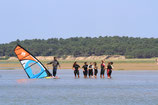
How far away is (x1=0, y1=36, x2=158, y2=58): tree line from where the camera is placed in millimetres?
126700

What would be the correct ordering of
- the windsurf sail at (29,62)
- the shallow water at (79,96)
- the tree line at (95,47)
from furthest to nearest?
the tree line at (95,47), the windsurf sail at (29,62), the shallow water at (79,96)

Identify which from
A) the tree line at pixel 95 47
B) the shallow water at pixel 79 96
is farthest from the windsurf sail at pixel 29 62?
the tree line at pixel 95 47

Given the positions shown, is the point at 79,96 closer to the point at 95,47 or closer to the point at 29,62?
the point at 29,62

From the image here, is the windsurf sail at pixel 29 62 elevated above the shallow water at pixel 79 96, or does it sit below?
above

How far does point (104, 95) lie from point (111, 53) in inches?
4250

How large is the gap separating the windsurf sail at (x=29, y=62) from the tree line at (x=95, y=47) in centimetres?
8636

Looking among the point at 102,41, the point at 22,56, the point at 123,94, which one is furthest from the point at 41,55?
the point at 123,94

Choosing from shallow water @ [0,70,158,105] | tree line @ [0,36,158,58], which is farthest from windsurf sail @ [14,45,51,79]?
tree line @ [0,36,158,58]

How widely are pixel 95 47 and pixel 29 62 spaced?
346 feet

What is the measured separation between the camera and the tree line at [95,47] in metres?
127

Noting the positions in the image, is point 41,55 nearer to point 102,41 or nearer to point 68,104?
point 102,41

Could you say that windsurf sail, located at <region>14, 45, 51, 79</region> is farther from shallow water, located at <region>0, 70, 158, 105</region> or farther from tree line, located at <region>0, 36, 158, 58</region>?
tree line, located at <region>0, 36, 158, 58</region>

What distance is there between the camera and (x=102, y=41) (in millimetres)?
157125

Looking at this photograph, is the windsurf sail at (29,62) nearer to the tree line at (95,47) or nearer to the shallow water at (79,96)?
the shallow water at (79,96)
